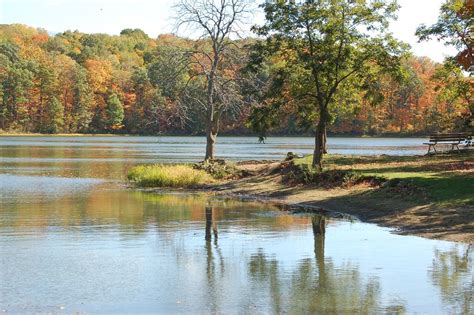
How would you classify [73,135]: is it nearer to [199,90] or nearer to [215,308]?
[199,90]

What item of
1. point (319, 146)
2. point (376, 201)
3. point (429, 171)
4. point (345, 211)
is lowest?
point (345, 211)

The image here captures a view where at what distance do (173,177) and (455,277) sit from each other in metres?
22.4

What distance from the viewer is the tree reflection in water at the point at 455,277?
11.9 meters

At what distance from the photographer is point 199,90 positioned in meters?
48.2

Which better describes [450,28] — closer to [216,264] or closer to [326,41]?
[326,41]

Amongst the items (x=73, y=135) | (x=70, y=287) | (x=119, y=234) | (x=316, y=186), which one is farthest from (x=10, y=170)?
(x=73, y=135)

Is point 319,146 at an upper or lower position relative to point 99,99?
lower

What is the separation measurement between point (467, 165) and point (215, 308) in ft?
64.4

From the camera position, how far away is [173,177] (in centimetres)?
3488

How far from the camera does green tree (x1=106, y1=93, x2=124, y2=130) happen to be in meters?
127

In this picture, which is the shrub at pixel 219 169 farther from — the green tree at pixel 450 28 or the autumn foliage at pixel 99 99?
the autumn foliage at pixel 99 99

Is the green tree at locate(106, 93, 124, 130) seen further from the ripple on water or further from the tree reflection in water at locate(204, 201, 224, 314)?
the tree reflection in water at locate(204, 201, 224, 314)

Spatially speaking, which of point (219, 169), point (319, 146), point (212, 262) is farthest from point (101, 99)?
point (212, 262)

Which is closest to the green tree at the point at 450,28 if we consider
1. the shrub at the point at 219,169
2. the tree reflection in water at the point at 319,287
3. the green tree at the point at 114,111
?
the shrub at the point at 219,169
